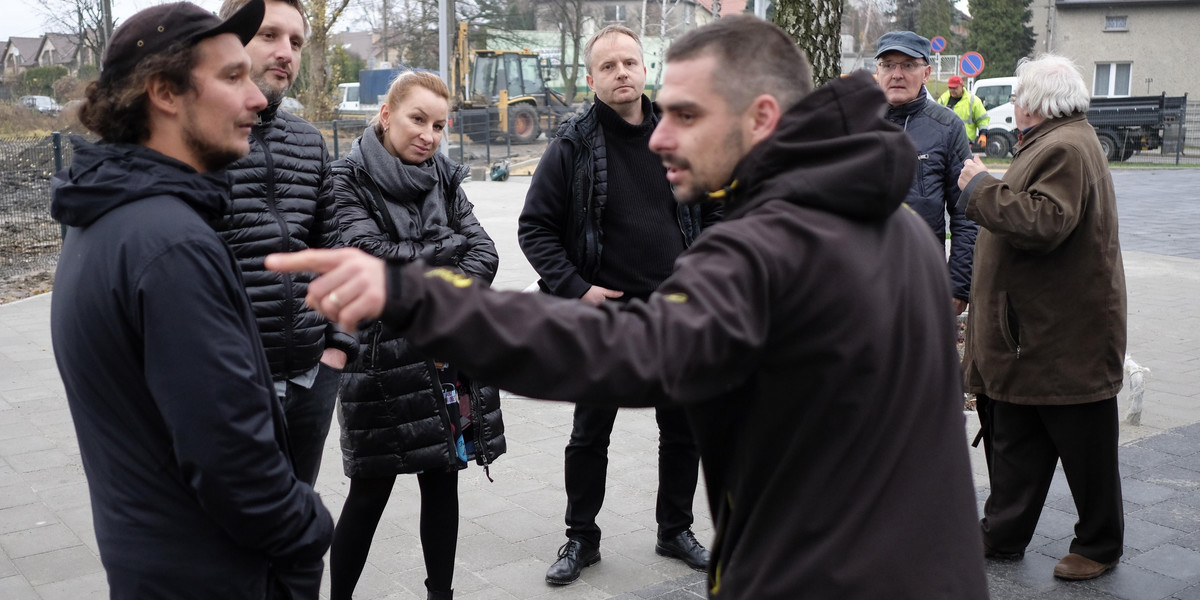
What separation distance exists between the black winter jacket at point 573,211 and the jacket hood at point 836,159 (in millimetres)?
2403

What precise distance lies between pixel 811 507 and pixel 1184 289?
1103 cm

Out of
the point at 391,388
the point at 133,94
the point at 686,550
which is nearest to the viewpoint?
the point at 133,94

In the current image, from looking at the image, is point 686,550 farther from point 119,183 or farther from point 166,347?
point 119,183

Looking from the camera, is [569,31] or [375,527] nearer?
[375,527]

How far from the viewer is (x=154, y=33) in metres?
2.14

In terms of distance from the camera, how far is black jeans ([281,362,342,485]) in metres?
3.36

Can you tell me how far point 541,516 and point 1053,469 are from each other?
225 cm

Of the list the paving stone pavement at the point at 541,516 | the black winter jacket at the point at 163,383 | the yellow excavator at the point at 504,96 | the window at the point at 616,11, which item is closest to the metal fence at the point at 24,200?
the paving stone pavement at the point at 541,516

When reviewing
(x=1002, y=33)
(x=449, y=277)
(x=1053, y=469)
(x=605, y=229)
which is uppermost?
(x=1002, y=33)

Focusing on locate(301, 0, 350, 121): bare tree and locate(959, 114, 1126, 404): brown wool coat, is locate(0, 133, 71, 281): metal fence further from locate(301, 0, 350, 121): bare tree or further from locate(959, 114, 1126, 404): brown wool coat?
locate(301, 0, 350, 121): bare tree

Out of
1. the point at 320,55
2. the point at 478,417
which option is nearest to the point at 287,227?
the point at 478,417

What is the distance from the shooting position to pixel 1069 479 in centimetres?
437

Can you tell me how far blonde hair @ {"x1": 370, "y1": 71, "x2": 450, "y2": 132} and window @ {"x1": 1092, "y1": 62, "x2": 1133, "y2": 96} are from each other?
147 ft

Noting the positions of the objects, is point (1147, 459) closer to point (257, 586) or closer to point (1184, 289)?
point (257, 586)
